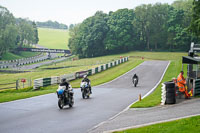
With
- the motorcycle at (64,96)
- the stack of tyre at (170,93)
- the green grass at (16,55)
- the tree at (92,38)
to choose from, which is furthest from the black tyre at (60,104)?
the green grass at (16,55)

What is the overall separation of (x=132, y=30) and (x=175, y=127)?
90.5 metres

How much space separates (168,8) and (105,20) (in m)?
23.4

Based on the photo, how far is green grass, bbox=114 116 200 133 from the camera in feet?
31.0

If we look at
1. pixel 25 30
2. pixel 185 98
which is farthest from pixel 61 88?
pixel 25 30

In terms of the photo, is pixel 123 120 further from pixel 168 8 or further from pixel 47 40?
pixel 47 40

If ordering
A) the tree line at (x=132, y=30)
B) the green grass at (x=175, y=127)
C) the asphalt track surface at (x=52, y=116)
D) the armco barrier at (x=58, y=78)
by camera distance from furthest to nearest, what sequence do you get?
the tree line at (x=132, y=30) → the armco barrier at (x=58, y=78) → the asphalt track surface at (x=52, y=116) → the green grass at (x=175, y=127)

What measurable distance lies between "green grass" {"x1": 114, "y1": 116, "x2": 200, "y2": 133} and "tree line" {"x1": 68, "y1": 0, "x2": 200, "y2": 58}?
83.8 metres

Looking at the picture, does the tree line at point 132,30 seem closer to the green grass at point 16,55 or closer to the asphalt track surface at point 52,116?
the green grass at point 16,55

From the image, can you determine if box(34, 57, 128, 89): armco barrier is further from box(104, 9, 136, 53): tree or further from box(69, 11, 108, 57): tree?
box(69, 11, 108, 57): tree

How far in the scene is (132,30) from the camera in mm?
98625

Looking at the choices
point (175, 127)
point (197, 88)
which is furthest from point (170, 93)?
point (175, 127)

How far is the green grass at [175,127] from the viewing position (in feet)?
31.0

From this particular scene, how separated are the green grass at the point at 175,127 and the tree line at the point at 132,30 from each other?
83.8 metres

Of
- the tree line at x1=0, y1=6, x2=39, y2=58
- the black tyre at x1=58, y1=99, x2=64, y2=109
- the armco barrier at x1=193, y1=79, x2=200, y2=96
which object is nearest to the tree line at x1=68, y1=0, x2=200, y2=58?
the tree line at x1=0, y1=6, x2=39, y2=58
